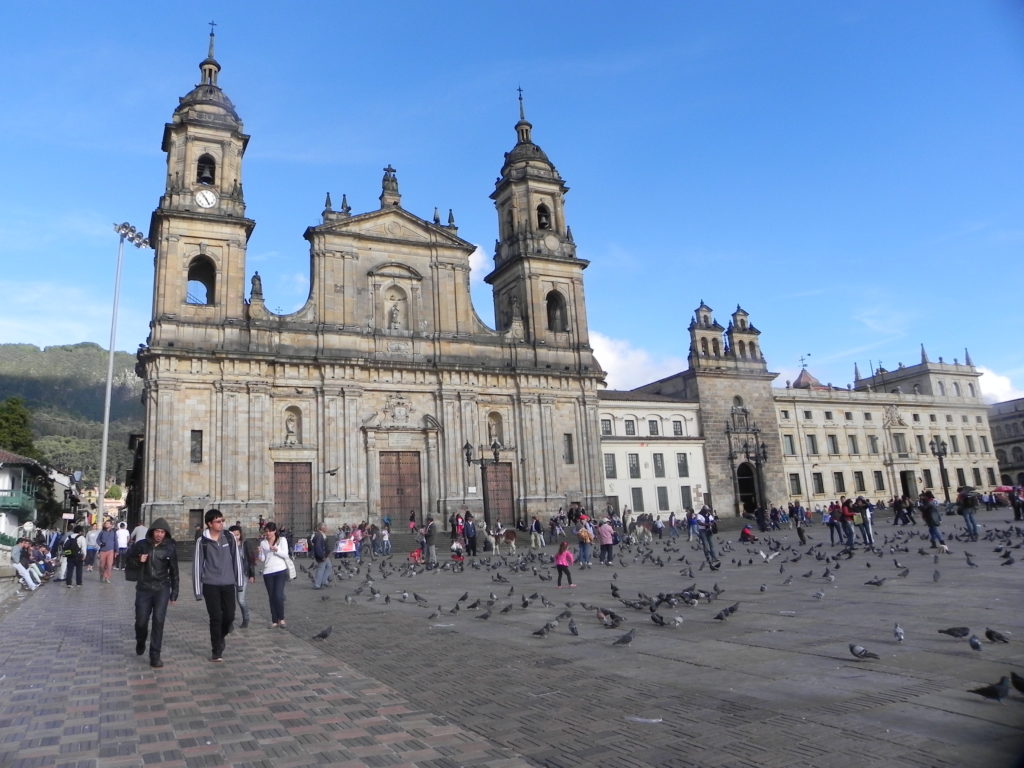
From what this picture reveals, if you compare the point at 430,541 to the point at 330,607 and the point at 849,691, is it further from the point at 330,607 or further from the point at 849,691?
the point at 849,691

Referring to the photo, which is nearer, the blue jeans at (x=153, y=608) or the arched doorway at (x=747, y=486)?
the blue jeans at (x=153, y=608)

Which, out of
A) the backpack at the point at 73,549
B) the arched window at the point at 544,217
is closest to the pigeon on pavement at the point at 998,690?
the backpack at the point at 73,549

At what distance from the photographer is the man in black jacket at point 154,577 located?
28.9 feet

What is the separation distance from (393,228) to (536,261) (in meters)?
8.66

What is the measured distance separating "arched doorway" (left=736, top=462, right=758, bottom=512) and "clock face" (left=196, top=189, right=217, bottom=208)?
38284mm

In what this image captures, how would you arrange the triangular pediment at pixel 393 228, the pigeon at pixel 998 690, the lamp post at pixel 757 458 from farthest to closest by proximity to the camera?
the lamp post at pixel 757 458 → the triangular pediment at pixel 393 228 → the pigeon at pixel 998 690

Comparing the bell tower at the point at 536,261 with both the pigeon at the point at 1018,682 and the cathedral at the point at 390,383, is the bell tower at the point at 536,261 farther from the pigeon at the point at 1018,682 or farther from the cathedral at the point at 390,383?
the pigeon at the point at 1018,682

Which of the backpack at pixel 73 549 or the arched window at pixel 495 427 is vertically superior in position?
the arched window at pixel 495 427

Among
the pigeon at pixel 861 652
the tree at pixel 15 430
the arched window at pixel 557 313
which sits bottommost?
the pigeon at pixel 861 652

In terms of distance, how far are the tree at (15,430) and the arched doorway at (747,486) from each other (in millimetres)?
54035

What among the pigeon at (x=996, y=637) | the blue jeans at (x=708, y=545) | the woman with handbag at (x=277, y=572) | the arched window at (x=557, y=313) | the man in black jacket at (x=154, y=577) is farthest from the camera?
the arched window at (x=557, y=313)

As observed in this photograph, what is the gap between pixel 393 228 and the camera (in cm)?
4131

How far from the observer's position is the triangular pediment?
1559 inches

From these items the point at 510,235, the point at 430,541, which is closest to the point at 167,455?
the point at 430,541
